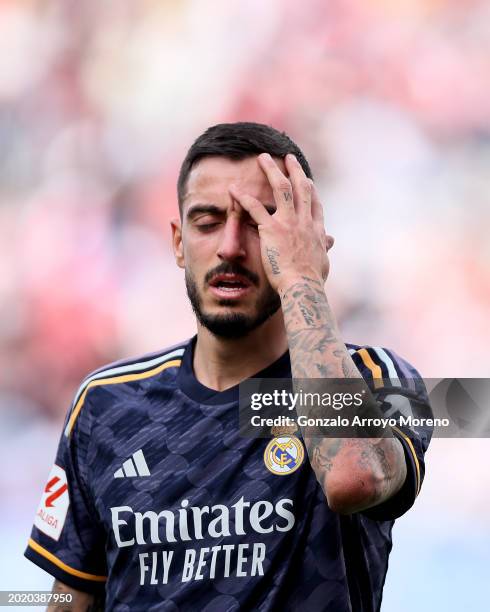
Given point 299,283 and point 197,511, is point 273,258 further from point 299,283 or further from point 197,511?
point 197,511

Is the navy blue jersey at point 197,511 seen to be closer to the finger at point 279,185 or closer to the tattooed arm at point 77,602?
the tattooed arm at point 77,602

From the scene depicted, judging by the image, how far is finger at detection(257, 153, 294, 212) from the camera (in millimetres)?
2740

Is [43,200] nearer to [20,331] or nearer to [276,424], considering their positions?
[20,331]

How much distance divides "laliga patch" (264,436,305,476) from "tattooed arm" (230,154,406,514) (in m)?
0.27

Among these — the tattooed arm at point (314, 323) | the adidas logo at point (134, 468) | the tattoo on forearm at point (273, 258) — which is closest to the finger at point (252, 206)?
the tattooed arm at point (314, 323)

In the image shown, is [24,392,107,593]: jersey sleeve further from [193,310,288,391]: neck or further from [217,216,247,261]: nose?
[217,216,247,261]: nose

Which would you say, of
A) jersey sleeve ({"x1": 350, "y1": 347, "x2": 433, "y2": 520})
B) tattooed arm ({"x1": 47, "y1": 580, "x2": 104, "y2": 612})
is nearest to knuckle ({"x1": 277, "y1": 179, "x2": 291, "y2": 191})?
jersey sleeve ({"x1": 350, "y1": 347, "x2": 433, "y2": 520})

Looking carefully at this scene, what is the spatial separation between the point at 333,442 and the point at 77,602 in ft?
3.96

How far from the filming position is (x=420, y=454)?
8.44 ft

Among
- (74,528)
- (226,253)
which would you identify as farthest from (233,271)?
(74,528)

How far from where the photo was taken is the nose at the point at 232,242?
2.71 m

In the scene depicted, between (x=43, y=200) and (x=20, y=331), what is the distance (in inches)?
43.6

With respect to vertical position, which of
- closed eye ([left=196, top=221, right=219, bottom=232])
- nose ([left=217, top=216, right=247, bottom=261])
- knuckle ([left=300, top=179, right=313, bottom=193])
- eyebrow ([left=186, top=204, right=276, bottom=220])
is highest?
knuckle ([left=300, top=179, right=313, bottom=193])

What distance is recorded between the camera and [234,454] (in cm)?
274
